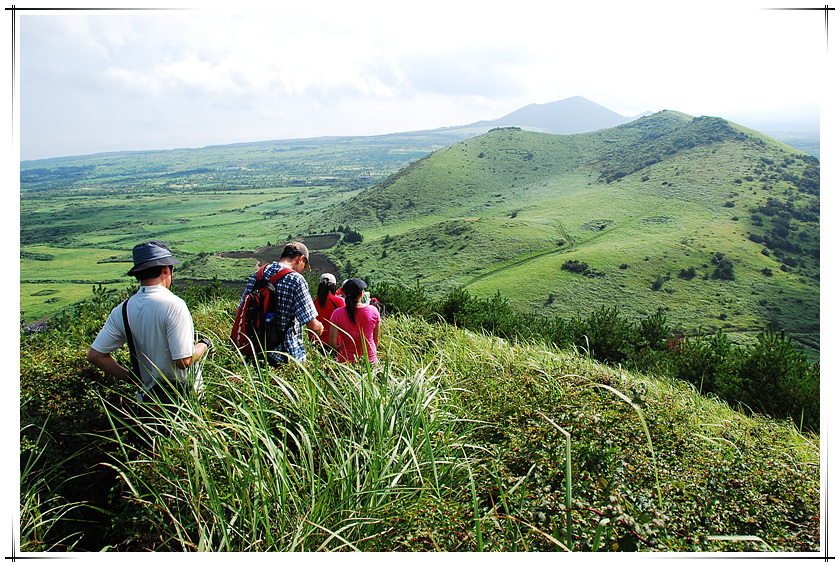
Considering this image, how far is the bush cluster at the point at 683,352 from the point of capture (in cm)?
686

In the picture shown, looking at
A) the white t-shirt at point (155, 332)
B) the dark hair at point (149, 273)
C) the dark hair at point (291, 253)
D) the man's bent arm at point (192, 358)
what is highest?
the dark hair at point (149, 273)

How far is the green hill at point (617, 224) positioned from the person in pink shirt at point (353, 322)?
4429cm

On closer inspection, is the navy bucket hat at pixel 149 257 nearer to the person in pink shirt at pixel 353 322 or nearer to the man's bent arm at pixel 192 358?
the man's bent arm at pixel 192 358

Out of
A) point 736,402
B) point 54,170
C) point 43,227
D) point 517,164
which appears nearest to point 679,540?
point 736,402

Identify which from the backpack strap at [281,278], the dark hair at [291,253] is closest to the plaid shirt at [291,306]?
the backpack strap at [281,278]

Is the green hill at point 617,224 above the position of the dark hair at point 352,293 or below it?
below

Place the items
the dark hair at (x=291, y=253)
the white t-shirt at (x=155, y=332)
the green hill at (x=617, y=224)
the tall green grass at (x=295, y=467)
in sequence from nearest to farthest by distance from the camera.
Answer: the tall green grass at (x=295, y=467) < the white t-shirt at (x=155, y=332) < the dark hair at (x=291, y=253) < the green hill at (x=617, y=224)

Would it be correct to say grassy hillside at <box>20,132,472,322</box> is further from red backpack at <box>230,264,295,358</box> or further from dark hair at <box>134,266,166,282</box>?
dark hair at <box>134,266,166,282</box>

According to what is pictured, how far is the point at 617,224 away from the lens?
72.1 m

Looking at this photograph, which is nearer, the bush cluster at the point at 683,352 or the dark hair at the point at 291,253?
the dark hair at the point at 291,253

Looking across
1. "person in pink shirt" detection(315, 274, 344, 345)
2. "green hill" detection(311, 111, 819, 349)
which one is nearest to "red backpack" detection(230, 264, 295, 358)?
"person in pink shirt" detection(315, 274, 344, 345)

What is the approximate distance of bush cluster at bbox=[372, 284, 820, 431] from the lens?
6855 mm

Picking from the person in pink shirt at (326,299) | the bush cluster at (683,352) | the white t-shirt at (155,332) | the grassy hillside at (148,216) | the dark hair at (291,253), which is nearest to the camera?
the white t-shirt at (155,332)

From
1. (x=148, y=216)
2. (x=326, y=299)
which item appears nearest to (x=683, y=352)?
(x=326, y=299)
